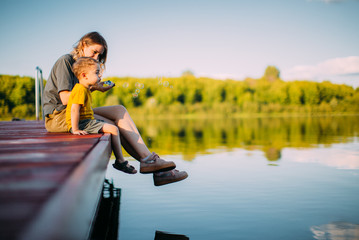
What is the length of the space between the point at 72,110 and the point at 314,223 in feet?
6.43

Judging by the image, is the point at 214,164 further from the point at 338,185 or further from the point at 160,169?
the point at 160,169

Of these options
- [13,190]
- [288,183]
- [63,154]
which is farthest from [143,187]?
[13,190]

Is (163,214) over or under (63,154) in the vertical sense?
under

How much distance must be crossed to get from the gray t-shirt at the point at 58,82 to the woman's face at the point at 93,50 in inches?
5.5

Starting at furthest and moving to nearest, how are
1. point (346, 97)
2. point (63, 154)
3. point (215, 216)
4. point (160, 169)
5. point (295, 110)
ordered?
point (346, 97), point (295, 110), point (215, 216), point (160, 169), point (63, 154)

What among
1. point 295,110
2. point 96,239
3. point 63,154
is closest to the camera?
point 63,154

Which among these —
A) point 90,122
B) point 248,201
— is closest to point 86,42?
point 90,122

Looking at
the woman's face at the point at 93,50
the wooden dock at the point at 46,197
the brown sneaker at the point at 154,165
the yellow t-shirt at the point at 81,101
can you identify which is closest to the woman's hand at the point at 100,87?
the yellow t-shirt at the point at 81,101

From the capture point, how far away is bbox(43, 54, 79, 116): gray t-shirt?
2.73 metres

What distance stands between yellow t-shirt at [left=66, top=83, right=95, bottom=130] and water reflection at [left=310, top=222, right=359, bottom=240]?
6.02ft

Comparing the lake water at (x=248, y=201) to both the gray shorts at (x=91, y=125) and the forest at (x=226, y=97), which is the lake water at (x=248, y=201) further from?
the forest at (x=226, y=97)

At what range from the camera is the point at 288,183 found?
405 centimetres

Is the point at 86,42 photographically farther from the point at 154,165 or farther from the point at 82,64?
the point at 154,165

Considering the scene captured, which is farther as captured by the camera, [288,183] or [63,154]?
[288,183]
